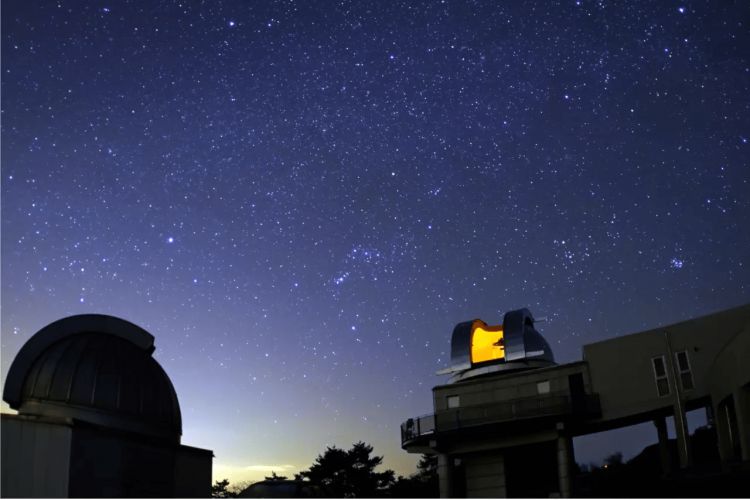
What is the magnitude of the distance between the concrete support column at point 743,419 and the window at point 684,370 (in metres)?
6.26

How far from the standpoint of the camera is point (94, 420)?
759 inches

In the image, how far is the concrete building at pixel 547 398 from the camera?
2836 centimetres

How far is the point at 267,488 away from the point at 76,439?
5391mm

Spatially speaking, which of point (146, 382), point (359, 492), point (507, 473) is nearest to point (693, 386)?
point (507, 473)

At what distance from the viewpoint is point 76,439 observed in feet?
59.3

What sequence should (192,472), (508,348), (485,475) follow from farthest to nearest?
(508,348), (485,475), (192,472)

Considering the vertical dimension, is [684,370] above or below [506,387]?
below

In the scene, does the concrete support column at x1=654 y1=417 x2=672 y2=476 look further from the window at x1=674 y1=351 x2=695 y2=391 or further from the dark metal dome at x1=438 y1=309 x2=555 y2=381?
the dark metal dome at x1=438 y1=309 x2=555 y2=381

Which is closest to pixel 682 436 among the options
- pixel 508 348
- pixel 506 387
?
pixel 506 387

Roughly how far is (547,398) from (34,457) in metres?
21.5

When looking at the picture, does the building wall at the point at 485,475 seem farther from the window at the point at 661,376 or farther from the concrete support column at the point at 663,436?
the window at the point at 661,376

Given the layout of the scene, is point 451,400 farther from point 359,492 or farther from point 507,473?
point 359,492

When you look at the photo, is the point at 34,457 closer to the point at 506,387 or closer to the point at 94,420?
the point at 94,420

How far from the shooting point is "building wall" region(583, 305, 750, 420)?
28031 mm
